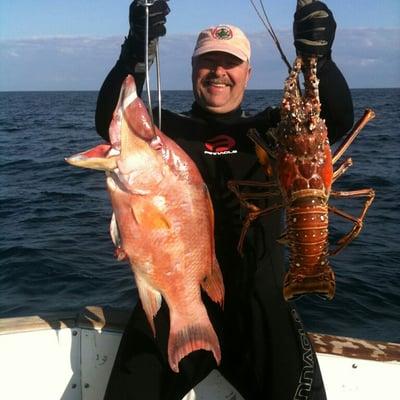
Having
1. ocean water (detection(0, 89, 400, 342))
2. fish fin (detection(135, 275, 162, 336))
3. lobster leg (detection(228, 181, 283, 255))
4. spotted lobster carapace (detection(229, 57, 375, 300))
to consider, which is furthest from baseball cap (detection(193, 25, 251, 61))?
ocean water (detection(0, 89, 400, 342))

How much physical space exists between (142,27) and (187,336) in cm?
156

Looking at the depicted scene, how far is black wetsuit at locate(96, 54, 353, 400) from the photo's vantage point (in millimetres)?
2965

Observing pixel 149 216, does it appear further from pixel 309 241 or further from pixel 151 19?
pixel 309 241

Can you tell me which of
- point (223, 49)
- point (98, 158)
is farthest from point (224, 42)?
point (98, 158)

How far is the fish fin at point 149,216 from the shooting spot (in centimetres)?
237

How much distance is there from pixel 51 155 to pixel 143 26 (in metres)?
18.4

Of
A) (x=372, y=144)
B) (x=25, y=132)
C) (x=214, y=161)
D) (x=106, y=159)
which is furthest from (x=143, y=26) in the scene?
(x=25, y=132)

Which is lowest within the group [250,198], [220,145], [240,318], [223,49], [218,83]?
[240,318]

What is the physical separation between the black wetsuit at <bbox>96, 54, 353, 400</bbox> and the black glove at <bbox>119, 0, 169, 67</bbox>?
0.51ft

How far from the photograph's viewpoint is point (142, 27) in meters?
2.67

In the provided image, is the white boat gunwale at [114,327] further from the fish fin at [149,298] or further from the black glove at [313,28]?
the black glove at [313,28]

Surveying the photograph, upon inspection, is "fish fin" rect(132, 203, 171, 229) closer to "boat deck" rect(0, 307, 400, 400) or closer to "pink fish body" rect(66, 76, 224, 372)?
"pink fish body" rect(66, 76, 224, 372)

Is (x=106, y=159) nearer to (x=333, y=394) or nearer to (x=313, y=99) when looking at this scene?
(x=313, y=99)

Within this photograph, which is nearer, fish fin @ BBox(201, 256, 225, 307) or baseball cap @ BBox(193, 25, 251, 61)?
fish fin @ BBox(201, 256, 225, 307)
